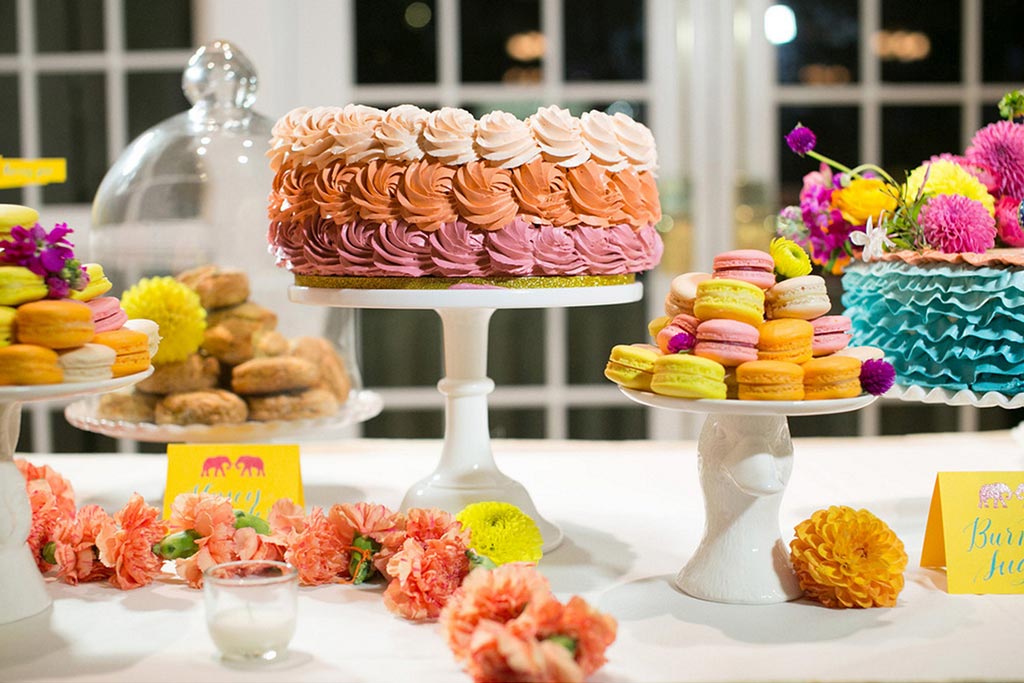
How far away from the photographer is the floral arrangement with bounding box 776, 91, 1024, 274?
1377 millimetres

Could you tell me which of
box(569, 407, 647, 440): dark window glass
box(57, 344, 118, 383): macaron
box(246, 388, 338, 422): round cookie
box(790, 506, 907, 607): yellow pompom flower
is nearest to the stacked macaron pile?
box(790, 506, 907, 607): yellow pompom flower

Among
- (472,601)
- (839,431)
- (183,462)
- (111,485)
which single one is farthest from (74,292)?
(839,431)

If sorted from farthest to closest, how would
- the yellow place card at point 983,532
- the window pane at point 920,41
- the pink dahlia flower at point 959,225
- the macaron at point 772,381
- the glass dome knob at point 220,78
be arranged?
the window pane at point 920,41, the glass dome knob at point 220,78, the pink dahlia flower at point 959,225, the yellow place card at point 983,532, the macaron at point 772,381

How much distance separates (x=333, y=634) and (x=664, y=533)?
53 centimetres

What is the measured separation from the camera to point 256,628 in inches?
40.6

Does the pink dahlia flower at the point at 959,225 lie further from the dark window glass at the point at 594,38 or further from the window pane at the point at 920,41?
the window pane at the point at 920,41

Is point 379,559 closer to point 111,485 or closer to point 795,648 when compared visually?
point 795,648

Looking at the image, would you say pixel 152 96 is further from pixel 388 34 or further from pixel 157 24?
pixel 388 34

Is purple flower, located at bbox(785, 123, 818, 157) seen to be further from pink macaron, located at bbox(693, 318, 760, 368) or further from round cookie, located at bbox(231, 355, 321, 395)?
round cookie, located at bbox(231, 355, 321, 395)

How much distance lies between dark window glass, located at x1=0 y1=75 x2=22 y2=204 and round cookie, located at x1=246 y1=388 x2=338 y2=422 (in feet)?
5.74

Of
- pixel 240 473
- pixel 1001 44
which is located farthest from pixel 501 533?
pixel 1001 44

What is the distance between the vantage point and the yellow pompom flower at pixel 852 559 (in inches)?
47.1

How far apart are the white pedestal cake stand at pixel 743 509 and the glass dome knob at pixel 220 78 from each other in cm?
103

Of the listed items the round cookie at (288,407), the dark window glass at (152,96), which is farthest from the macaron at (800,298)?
the dark window glass at (152,96)
